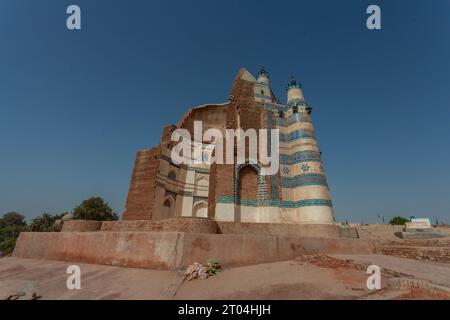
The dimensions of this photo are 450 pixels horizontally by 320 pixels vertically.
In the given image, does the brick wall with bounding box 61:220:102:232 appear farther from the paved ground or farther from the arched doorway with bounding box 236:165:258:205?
the arched doorway with bounding box 236:165:258:205

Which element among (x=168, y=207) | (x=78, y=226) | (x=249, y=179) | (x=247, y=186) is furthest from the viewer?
(x=168, y=207)

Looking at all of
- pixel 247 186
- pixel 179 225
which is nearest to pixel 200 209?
pixel 247 186

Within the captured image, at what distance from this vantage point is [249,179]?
1293 centimetres

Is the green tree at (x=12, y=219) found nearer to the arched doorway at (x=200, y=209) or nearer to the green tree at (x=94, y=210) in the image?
the green tree at (x=94, y=210)

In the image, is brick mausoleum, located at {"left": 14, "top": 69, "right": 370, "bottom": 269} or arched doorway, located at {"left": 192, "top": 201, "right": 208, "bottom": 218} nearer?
brick mausoleum, located at {"left": 14, "top": 69, "right": 370, "bottom": 269}

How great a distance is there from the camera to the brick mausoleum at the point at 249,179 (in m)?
11.9

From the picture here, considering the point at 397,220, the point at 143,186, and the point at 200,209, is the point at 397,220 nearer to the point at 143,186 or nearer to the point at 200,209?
the point at 200,209

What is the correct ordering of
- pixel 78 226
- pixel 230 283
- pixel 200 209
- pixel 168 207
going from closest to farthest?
pixel 230 283 → pixel 78 226 → pixel 168 207 → pixel 200 209

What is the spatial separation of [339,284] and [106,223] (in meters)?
8.91

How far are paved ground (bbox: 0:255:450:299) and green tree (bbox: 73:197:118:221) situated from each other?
945 inches

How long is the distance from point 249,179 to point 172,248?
312 inches

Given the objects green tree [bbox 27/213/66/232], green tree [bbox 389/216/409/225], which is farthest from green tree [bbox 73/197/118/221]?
green tree [bbox 389/216/409/225]

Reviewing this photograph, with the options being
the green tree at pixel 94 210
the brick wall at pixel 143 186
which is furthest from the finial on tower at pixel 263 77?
the green tree at pixel 94 210

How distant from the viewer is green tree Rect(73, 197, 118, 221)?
2742cm
